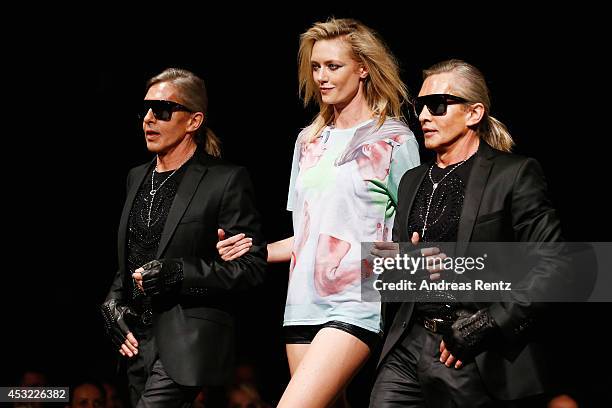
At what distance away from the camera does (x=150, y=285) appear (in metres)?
3.79

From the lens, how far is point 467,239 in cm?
335

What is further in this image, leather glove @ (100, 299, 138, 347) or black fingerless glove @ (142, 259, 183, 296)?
leather glove @ (100, 299, 138, 347)

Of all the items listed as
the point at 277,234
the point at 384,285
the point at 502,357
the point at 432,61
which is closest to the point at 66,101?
the point at 277,234

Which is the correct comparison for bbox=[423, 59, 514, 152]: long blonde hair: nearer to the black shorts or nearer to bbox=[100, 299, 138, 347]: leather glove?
the black shorts

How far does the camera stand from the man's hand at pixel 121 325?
393 cm

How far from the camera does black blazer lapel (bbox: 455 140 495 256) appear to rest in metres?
3.36

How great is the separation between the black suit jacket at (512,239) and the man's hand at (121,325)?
0.99 meters

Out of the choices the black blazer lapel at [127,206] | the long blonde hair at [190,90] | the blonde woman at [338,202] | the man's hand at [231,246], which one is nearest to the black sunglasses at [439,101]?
the blonde woman at [338,202]

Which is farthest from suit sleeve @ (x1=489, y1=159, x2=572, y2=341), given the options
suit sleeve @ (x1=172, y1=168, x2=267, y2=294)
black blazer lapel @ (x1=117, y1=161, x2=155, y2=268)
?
black blazer lapel @ (x1=117, y1=161, x2=155, y2=268)

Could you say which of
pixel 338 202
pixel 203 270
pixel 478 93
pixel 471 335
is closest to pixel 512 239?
pixel 471 335

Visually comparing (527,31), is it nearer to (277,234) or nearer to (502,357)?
(277,234)

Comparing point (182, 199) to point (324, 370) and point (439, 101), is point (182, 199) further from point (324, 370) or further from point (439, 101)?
point (439, 101)

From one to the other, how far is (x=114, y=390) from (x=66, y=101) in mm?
1599

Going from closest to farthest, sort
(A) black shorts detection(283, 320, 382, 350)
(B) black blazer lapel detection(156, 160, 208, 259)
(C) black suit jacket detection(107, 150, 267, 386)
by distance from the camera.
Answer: (A) black shorts detection(283, 320, 382, 350) → (C) black suit jacket detection(107, 150, 267, 386) → (B) black blazer lapel detection(156, 160, 208, 259)
